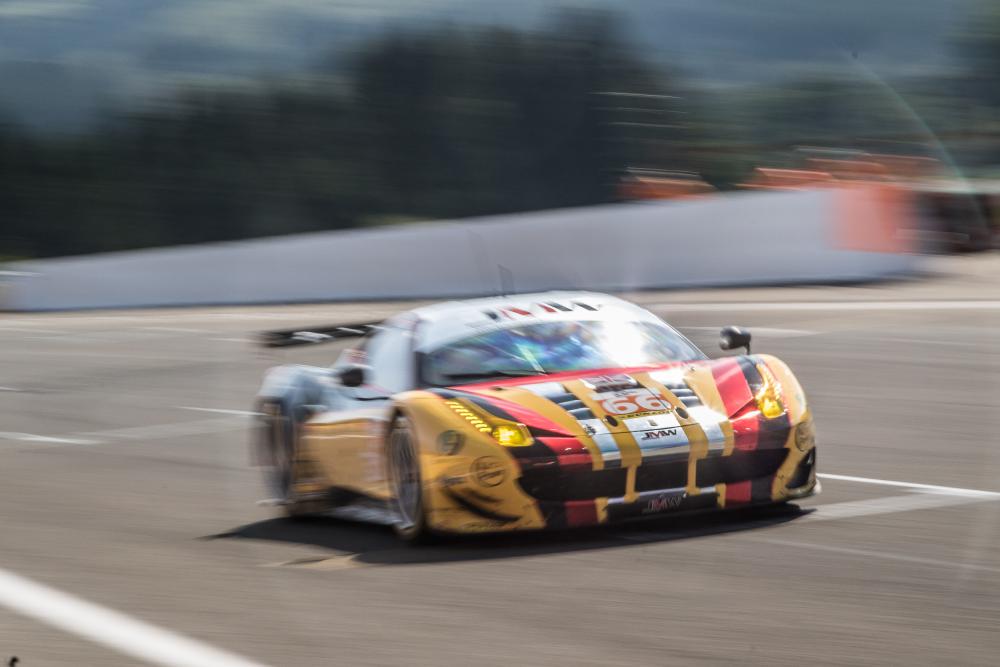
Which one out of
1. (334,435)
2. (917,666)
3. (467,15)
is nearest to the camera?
(917,666)

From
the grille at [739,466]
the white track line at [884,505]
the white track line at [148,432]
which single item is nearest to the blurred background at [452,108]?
the white track line at [148,432]

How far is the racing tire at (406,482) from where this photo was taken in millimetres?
7027

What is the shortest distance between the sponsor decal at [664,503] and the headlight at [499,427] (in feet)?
1.75

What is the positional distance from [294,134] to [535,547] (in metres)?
22.2

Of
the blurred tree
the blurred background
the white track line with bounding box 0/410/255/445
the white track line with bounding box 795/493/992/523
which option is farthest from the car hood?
the blurred tree

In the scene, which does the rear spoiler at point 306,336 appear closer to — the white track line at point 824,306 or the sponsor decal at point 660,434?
the sponsor decal at point 660,434

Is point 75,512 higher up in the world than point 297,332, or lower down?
lower down

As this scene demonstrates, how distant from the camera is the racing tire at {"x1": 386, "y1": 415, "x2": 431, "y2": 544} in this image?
7.03 metres

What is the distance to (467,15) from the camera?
1128 inches

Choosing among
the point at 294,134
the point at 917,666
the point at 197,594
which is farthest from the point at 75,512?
the point at 294,134

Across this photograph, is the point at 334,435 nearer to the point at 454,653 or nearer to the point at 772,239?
the point at 454,653

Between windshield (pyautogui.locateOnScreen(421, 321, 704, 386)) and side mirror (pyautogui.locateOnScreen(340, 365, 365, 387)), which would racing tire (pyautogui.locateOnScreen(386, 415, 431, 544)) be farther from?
side mirror (pyautogui.locateOnScreen(340, 365, 365, 387))

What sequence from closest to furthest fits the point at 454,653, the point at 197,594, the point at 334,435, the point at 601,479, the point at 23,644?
the point at 454,653
the point at 23,644
the point at 197,594
the point at 601,479
the point at 334,435

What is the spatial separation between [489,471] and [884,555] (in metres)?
1.56
